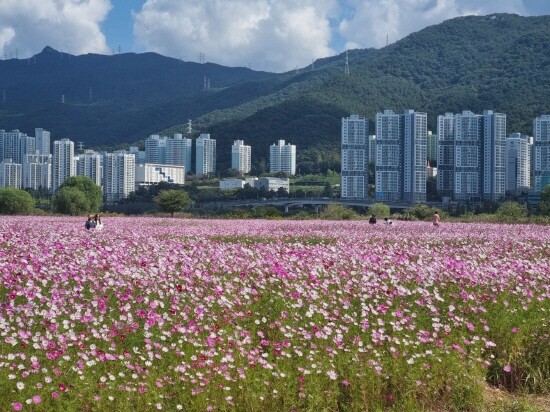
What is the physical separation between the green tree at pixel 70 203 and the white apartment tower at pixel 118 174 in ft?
321

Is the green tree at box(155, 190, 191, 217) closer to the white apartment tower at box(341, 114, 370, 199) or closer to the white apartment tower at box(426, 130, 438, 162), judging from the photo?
the white apartment tower at box(341, 114, 370, 199)

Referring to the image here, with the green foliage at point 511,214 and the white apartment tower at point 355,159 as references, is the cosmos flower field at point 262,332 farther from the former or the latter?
the white apartment tower at point 355,159

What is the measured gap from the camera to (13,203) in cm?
5628

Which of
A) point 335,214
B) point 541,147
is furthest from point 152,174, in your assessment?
point 335,214

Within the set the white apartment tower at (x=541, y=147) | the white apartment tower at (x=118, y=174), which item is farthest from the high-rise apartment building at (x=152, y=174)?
the white apartment tower at (x=541, y=147)

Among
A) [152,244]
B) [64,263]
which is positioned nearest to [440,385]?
[64,263]

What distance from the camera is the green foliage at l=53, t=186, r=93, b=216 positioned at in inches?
2408

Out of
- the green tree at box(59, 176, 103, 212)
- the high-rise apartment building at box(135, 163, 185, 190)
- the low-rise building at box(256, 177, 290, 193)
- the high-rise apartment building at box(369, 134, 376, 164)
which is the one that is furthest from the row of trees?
the high-rise apartment building at box(135, 163, 185, 190)

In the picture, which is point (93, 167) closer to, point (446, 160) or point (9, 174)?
point (9, 174)

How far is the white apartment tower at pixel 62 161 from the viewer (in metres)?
166

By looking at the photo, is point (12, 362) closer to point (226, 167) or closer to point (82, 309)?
point (82, 309)

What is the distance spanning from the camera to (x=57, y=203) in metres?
62.5

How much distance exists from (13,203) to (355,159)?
96.2 meters

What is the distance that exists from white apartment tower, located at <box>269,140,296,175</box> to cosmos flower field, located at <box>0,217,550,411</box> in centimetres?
16290
